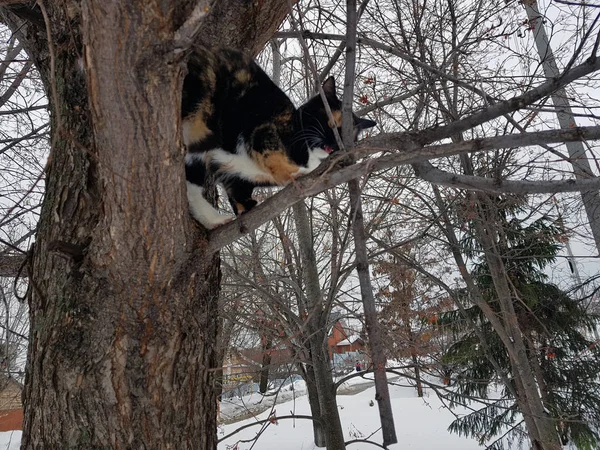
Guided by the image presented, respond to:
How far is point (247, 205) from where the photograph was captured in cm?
238

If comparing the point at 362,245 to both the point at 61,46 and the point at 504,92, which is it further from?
the point at 504,92

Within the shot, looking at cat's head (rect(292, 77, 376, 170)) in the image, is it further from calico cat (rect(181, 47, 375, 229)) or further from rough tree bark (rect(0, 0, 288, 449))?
rough tree bark (rect(0, 0, 288, 449))

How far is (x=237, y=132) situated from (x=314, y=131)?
56 centimetres

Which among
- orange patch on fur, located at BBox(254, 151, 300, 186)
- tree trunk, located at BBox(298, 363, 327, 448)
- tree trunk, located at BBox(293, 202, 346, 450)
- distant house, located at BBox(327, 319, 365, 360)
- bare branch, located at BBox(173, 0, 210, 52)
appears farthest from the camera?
tree trunk, located at BBox(298, 363, 327, 448)

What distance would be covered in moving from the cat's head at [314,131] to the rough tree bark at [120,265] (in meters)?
0.95

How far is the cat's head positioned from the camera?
2.33 m

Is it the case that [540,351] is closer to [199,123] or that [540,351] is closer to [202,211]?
[202,211]

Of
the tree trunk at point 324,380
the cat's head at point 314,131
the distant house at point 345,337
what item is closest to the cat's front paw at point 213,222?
the cat's head at point 314,131

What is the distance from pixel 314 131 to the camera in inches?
96.7

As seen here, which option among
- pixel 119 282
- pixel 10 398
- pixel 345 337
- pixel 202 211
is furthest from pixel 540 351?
pixel 10 398

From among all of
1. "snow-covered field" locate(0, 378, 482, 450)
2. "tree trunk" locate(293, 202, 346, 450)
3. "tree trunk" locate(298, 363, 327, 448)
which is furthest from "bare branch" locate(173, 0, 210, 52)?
"snow-covered field" locate(0, 378, 482, 450)

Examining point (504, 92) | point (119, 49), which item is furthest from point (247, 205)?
point (504, 92)

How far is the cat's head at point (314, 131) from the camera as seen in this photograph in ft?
7.64

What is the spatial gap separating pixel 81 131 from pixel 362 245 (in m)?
1.28
